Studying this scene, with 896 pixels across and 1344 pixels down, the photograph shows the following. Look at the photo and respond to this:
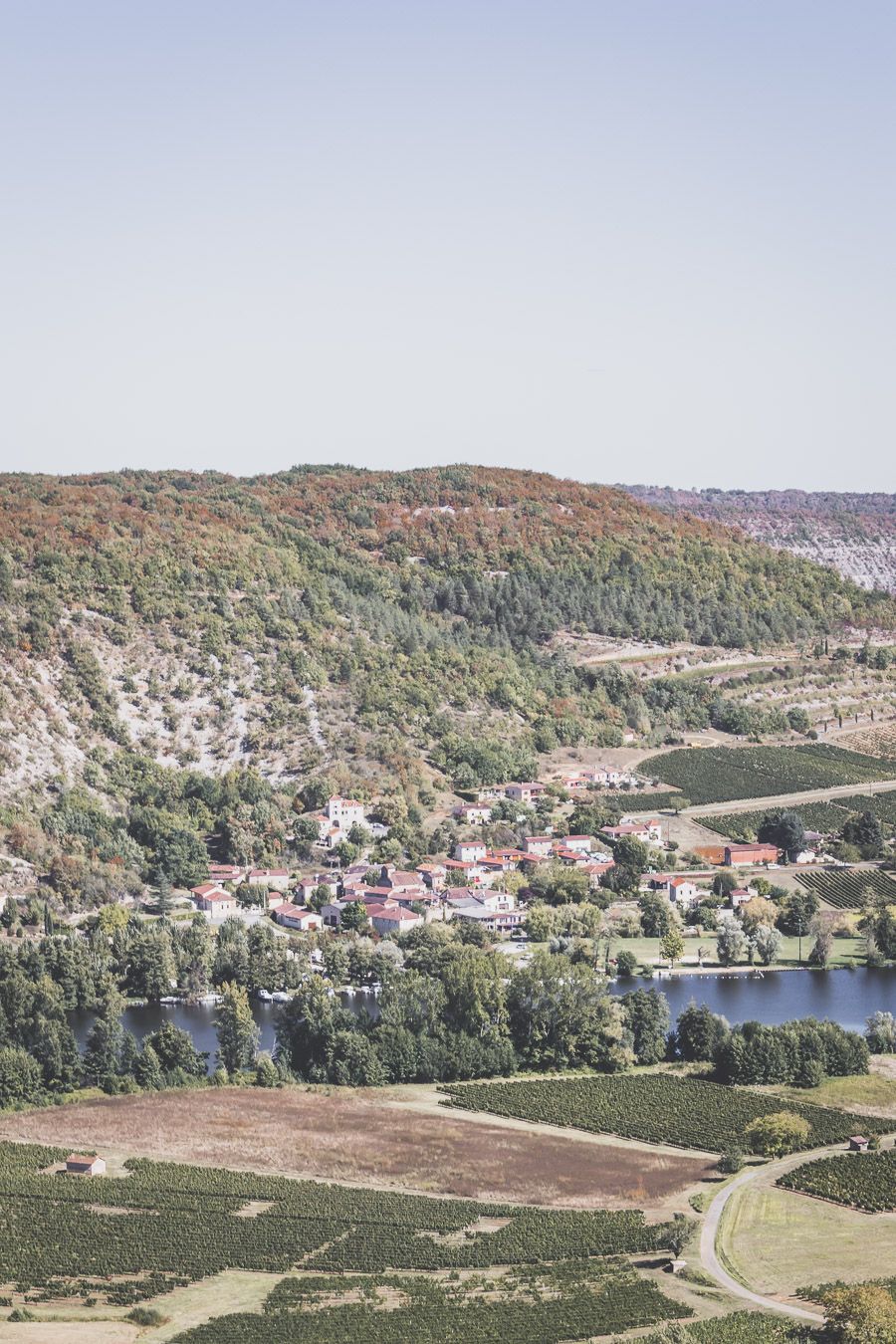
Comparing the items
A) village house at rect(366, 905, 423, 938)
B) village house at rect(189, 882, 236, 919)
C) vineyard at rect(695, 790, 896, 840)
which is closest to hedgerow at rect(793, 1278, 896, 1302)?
village house at rect(366, 905, 423, 938)

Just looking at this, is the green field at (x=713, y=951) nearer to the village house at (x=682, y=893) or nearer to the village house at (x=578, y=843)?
the village house at (x=682, y=893)

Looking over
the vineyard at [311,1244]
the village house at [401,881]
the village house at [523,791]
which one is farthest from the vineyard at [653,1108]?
the village house at [523,791]

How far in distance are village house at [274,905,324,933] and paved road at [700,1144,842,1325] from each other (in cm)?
2594

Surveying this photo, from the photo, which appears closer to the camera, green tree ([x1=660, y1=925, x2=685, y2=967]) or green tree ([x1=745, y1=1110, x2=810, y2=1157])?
green tree ([x1=745, y1=1110, x2=810, y2=1157])

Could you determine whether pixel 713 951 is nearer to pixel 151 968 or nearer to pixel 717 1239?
pixel 151 968

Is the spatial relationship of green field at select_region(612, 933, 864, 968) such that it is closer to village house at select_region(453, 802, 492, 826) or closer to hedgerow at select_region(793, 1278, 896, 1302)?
village house at select_region(453, 802, 492, 826)

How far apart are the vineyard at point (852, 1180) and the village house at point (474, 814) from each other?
37808mm

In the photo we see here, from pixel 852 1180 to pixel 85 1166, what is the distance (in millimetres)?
18136

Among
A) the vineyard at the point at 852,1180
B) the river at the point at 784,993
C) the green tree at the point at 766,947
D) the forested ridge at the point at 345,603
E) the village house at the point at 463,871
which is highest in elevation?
the forested ridge at the point at 345,603

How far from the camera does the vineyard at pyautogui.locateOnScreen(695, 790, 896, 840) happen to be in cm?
8688

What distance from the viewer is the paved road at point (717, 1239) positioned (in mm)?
40094

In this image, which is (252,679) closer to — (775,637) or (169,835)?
(169,835)

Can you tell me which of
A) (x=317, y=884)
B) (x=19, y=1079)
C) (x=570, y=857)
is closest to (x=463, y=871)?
(x=570, y=857)

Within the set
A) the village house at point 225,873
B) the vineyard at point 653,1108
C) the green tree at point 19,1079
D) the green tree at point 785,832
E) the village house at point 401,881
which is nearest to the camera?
the vineyard at point 653,1108
